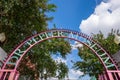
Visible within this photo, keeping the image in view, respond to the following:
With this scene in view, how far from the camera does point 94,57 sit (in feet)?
142

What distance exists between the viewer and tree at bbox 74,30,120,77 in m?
42.6

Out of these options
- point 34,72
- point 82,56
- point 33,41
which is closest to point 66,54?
point 34,72

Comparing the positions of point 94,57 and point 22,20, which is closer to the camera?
point 22,20

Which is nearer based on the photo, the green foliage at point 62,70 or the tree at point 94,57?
the green foliage at point 62,70

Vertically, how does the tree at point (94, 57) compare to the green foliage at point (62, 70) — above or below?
above

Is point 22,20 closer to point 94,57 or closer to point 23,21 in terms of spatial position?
point 23,21

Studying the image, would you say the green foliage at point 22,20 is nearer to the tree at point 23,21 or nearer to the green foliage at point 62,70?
the tree at point 23,21

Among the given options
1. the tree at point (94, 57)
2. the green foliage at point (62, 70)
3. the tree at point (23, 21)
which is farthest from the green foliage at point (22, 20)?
the tree at point (94, 57)

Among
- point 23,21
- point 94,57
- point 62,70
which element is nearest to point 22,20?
point 23,21

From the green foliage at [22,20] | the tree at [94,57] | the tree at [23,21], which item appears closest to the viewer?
the tree at [23,21]

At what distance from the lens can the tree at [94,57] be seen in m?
42.6

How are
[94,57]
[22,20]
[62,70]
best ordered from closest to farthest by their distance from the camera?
[22,20], [62,70], [94,57]

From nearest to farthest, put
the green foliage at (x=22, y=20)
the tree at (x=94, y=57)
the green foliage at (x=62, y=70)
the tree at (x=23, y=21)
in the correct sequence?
the tree at (x=23, y=21) < the green foliage at (x=22, y=20) < the green foliage at (x=62, y=70) < the tree at (x=94, y=57)

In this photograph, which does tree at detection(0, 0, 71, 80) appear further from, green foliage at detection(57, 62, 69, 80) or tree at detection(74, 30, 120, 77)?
tree at detection(74, 30, 120, 77)
